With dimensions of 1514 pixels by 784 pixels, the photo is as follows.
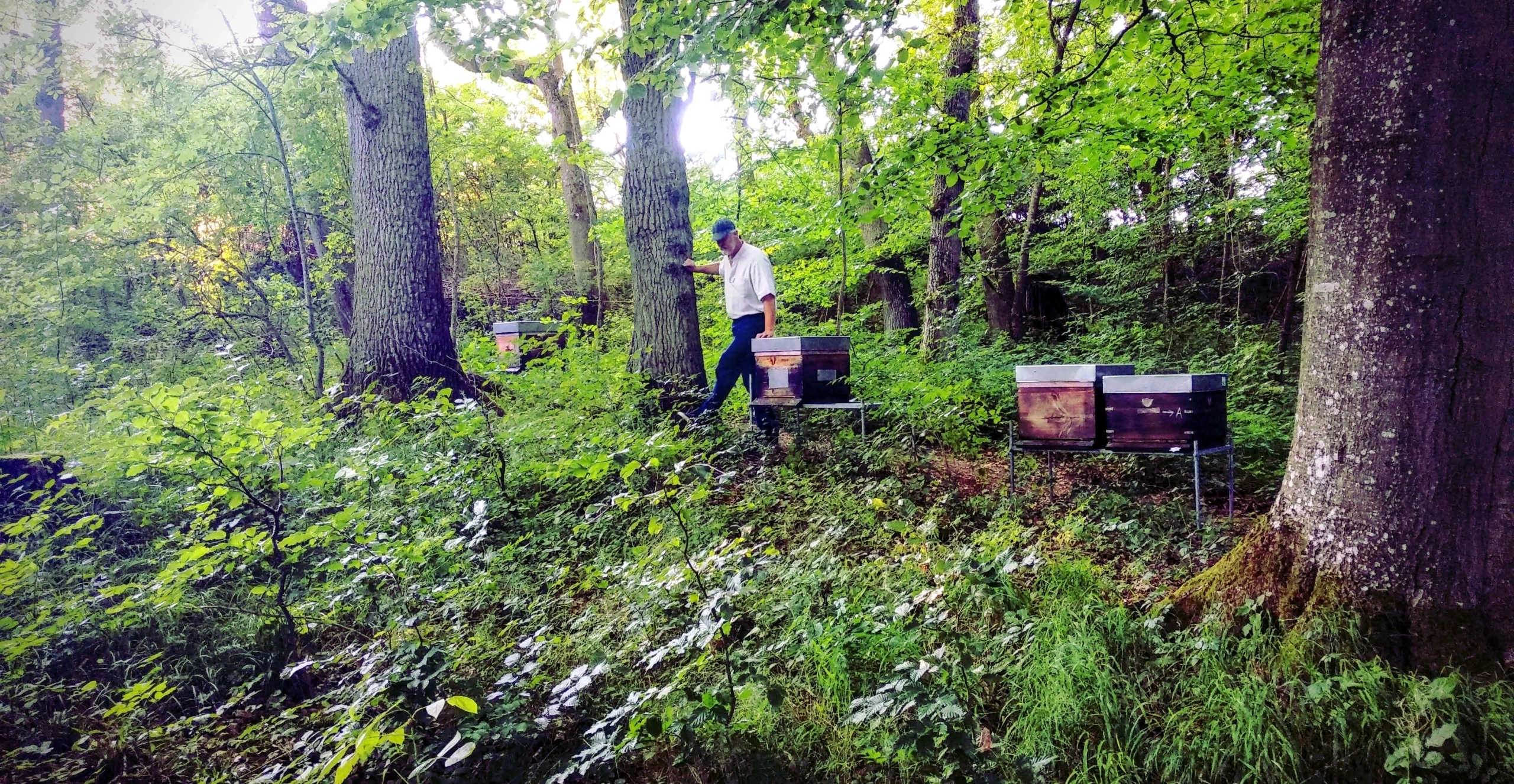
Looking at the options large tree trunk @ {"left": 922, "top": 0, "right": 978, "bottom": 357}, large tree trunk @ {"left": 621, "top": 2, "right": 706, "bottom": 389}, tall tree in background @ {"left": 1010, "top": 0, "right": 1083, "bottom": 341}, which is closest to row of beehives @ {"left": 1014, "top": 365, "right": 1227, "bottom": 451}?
large tree trunk @ {"left": 621, "top": 2, "right": 706, "bottom": 389}

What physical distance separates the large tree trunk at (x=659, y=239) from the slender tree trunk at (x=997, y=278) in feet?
18.4

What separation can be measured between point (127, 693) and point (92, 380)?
6702 mm

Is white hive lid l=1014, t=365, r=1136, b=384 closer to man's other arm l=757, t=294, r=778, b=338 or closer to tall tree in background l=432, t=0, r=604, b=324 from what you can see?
man's other arm l=757, t=294, r=778, b=338

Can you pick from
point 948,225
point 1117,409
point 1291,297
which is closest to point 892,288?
point 948,225

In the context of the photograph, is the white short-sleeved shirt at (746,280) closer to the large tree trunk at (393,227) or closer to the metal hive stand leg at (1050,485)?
the metal hive stand leg at (1050,485)

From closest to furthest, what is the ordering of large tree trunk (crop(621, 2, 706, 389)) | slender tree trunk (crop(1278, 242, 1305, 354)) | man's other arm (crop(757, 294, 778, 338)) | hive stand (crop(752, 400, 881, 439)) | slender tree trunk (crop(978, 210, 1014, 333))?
1. hive stand (crop(752, 400, 881, 439))
2. man's other arm (crop(757, 294, 778, 338))
3. large tree trunk (crop(621, 2, 706, 389))
4. slender tree trunk (crop(1278, 242, 1305, 354))
5. slender tree trunk (crop(978, 210, 1014, 333))

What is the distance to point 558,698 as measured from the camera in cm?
268

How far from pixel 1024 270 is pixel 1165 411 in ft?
19.0

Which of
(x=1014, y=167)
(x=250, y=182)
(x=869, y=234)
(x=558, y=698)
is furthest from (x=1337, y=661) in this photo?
(x=250, y=182)

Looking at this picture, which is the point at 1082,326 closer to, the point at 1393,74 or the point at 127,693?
the point at 1393,74

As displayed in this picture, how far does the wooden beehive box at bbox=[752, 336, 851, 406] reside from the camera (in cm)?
545

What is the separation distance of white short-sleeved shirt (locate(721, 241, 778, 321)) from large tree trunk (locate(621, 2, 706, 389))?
0.50 meters

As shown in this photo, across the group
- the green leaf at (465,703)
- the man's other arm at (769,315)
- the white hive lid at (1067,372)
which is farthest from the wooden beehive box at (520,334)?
the green leaf at (465,703)

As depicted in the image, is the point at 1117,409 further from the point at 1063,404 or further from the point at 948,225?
the point at 948,225
